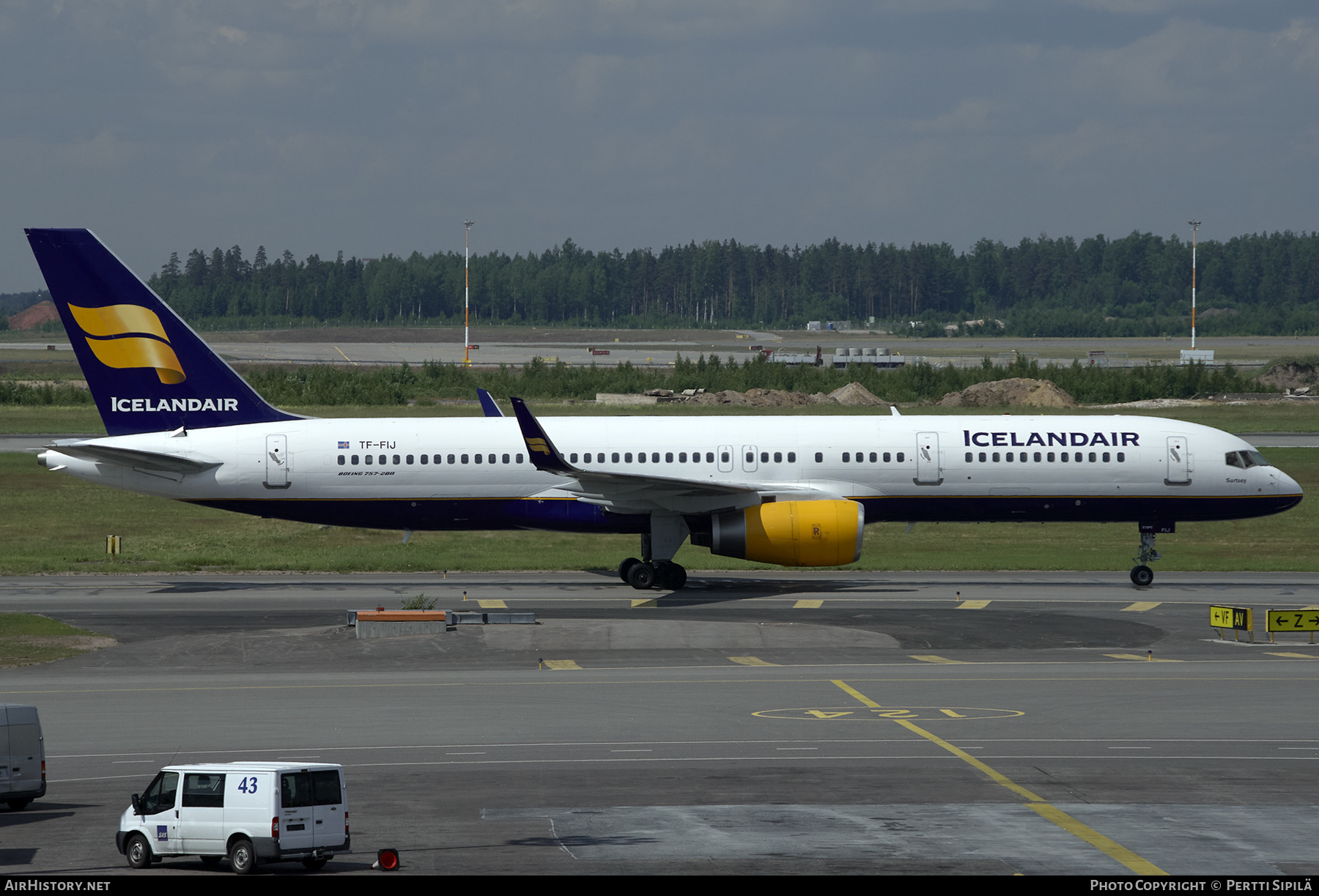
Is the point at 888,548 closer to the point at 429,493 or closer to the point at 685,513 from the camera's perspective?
the point at 685,513

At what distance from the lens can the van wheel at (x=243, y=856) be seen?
16203 millimetres

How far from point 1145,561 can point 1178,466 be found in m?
3.31

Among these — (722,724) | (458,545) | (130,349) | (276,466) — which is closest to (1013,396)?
(458,545)

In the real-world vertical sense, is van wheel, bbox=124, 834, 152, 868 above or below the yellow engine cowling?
below

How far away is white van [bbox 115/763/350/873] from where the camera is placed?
16203mm

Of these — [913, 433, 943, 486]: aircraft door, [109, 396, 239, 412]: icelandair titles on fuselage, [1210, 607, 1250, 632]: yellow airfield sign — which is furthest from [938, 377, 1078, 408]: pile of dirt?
[109, 396, 239, 412]: icelandair titles on fuselage

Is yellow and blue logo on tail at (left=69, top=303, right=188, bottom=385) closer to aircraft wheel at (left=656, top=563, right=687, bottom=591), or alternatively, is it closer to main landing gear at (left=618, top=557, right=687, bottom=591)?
main landing gear at (left=618, top=557, right=687, bottom=591)

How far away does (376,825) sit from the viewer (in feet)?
61.4

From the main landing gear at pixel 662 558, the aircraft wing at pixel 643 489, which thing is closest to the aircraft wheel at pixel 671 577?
the main landing gear at pixel 662 558

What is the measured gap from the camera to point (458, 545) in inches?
2197

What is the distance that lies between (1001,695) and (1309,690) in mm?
6604

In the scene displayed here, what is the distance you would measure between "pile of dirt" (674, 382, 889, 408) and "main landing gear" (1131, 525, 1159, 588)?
2305 inches

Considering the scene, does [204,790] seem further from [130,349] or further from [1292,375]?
[1292,375]

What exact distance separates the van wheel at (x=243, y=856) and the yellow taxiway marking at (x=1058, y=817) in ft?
34.3
